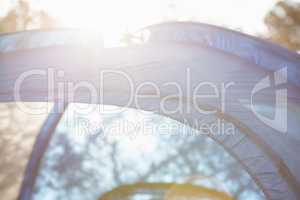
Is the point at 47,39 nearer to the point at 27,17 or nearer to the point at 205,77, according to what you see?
the point at 205,77

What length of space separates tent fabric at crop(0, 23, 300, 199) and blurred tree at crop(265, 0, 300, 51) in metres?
7.56

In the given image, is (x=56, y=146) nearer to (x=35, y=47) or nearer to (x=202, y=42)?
(x=35, y=47)

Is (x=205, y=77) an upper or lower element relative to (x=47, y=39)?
lower

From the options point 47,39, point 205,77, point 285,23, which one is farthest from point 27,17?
point 205,77

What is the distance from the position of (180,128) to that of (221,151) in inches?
12.8

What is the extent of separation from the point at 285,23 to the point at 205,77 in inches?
319

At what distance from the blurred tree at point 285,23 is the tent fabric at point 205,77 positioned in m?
7.56

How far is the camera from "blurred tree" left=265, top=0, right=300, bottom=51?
28.3 ft

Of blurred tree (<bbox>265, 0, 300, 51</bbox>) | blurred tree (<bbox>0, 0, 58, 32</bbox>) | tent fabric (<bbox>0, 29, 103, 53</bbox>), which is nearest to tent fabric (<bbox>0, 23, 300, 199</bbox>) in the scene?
tent fabric (<bbox>0, 29, 103, 53</bbox>)

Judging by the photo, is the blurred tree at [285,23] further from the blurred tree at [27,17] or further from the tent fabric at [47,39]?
the tent fabric at [47,39]

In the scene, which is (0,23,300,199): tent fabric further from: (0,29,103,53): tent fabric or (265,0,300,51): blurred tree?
(265,0,300,51): blurred tree

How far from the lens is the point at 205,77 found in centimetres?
161

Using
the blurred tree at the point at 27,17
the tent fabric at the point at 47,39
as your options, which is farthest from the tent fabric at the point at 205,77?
the blurred tree at the point at 27,17

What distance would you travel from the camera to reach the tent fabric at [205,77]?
155 cm
